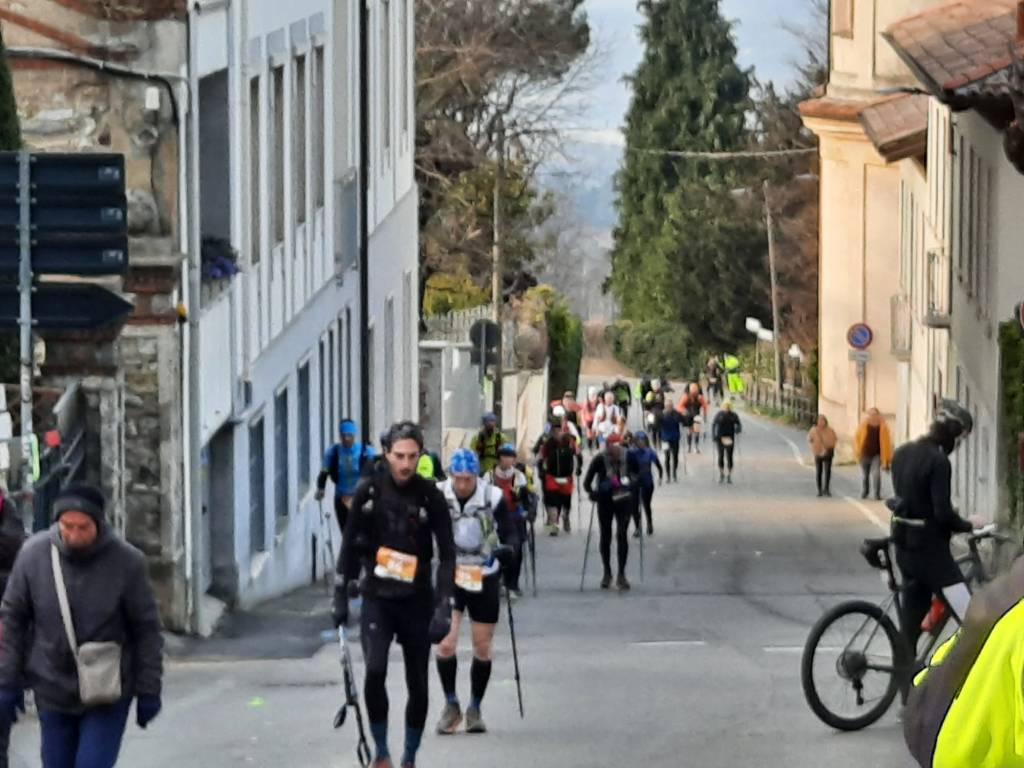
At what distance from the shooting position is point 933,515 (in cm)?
1327

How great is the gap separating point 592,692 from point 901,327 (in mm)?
34402

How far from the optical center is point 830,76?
196 ft

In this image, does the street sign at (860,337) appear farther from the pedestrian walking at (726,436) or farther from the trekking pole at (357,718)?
the trekking pole at (357,718)

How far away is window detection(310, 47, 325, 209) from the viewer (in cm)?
3078

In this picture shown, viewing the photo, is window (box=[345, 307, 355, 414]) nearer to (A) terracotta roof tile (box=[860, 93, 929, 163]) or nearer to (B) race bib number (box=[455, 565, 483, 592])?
(A) terracotta roof tile (box=[860, 93, 929, 163])

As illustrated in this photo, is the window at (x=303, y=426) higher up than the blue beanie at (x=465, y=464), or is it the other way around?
the blue beanie at (x=465, y=464)

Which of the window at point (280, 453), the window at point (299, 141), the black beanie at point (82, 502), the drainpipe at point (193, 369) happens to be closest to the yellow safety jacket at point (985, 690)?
the black beanie at point (82, 502)

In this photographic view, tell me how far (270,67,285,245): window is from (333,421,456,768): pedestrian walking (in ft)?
47.0

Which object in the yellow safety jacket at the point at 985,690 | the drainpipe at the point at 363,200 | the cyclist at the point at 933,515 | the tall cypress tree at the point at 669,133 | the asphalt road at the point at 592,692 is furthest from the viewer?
the tall cypress tree at the point at 669,133

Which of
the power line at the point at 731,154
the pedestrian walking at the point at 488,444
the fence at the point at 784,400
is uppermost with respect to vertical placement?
the power line at the point at 731,154

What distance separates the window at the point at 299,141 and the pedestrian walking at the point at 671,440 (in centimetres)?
2106

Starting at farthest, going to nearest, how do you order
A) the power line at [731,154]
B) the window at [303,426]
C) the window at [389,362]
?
the power line at [731,154], the window at [389,362], the window at [303,426]

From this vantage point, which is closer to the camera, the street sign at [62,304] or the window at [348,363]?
the street sign at [62,304]

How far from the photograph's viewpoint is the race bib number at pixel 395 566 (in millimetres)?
11922
